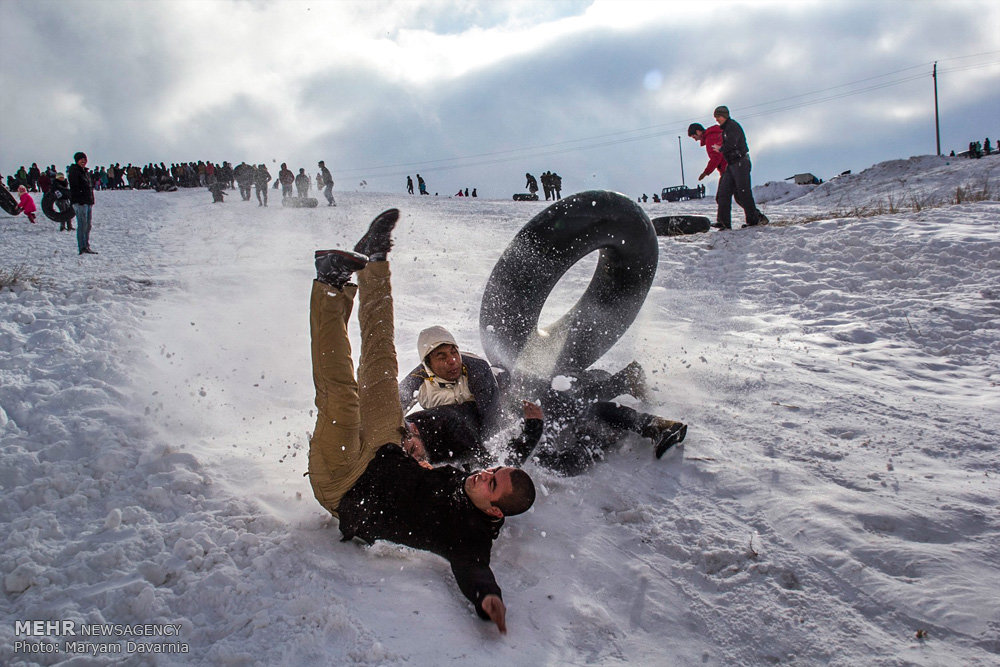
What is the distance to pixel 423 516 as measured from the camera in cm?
257

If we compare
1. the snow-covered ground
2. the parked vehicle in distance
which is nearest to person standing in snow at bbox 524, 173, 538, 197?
the parked vehicle in distance

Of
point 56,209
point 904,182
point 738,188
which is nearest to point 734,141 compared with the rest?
point 738,188

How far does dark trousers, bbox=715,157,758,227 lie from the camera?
835 centimetres

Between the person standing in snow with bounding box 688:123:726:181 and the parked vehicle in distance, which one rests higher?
the parked vehicle in distance

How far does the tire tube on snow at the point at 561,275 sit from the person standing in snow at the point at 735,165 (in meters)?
5.02

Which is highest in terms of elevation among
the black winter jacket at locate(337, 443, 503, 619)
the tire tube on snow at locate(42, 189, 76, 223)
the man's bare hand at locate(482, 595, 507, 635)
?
the tire tube on snow at locate(42, 189, 76, 223)

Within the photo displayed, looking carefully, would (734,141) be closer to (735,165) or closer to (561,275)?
(735,165)

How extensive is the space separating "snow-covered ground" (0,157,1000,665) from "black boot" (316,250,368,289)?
3.91 ft

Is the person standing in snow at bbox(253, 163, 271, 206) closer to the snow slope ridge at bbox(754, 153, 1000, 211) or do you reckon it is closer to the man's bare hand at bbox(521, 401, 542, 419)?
the snow slope ridge at bbox(754, 153, 1000, 211)

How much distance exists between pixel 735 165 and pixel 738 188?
1.11 ft

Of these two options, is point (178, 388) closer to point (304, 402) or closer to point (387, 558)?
point (304, 402)

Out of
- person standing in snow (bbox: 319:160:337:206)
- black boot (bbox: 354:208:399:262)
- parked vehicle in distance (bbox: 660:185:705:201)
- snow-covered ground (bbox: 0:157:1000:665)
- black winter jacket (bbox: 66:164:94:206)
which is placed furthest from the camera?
parked vehicle in distance (bbox: 660:185:705:201)

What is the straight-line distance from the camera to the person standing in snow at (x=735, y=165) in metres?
8.30

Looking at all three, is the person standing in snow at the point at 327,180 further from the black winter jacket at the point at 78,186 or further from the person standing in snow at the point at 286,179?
the black winter jacket at the point at 78,186
